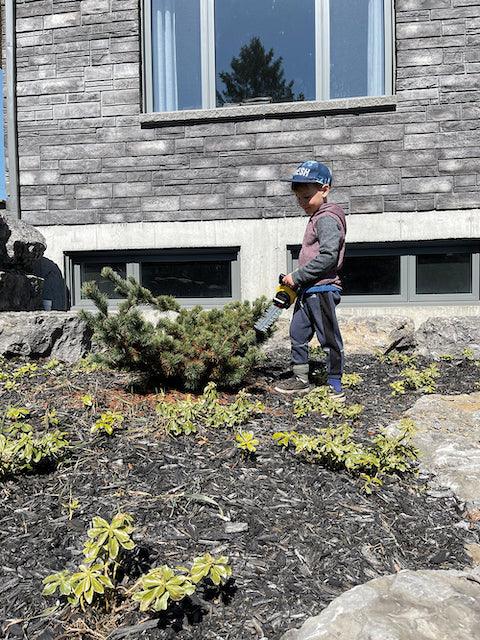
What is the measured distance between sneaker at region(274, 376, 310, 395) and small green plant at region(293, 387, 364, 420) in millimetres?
267

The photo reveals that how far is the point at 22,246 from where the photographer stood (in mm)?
→ 5965

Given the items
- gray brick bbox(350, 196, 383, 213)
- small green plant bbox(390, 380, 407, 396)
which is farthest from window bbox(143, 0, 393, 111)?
small green plant bbox(390, 380, 407, 396)

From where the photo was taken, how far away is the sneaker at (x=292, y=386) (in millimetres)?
4246

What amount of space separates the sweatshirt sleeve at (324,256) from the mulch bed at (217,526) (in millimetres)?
1298

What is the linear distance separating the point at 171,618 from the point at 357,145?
579cm

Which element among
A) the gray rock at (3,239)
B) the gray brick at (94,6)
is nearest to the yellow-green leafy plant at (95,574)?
the gray rock at (3,239)

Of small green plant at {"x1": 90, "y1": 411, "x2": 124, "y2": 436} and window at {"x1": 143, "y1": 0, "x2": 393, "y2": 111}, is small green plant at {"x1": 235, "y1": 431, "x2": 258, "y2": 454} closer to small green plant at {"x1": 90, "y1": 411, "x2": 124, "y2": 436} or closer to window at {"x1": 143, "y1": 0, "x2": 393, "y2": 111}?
small green plant at {"x1": 90, "y1": 411, "x2": 124, "y2": 436}

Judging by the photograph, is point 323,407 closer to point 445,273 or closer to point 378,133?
point 445,273

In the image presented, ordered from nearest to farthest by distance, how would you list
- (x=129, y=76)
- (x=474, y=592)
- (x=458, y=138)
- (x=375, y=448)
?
(x=474, y=592) < (x=375, y=448) < (x=458, y=138) < (x=129, y=76)

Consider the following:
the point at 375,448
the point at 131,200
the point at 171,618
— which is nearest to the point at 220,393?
the point at 375,448

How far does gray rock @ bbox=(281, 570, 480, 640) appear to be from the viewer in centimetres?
154

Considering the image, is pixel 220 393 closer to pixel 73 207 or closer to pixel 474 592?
pixel 474 592

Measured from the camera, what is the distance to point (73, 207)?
278 inches

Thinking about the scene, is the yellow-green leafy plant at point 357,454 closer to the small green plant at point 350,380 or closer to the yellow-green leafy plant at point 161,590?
the yellow-green leafy plant at point 161,590
